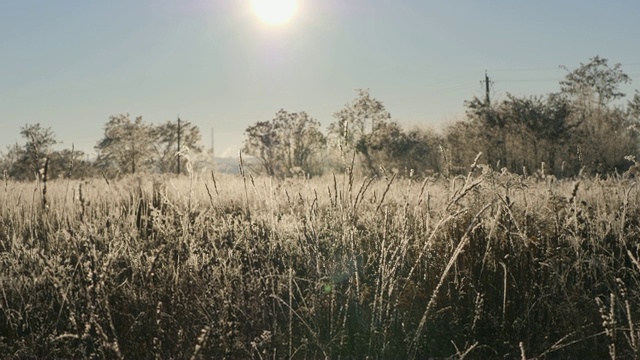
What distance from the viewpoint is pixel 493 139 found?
23.5m

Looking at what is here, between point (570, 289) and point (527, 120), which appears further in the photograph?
point (527, 120)

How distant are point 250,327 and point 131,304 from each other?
3.10 feet

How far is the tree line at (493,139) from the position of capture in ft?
75.4

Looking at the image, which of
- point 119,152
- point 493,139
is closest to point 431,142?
point 493,139

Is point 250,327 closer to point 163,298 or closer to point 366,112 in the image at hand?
point 163,298

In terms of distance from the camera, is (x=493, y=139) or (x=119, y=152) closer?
(x=493, y=139)

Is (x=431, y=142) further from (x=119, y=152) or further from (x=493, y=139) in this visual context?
(x=119, y=152)

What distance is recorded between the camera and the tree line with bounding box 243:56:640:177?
75.4 ft

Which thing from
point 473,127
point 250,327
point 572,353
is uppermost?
point 473,127

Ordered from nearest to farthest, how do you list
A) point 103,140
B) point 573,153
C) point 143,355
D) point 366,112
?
point 143,355
point 573,153
point 366,112
point 103,140

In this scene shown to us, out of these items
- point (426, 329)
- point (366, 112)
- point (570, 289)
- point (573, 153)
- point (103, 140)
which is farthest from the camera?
point (103, 140)

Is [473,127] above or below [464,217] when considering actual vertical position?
above

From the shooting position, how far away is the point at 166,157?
44.2 m

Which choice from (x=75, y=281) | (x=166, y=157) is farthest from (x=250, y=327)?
(x=166, y=157)
